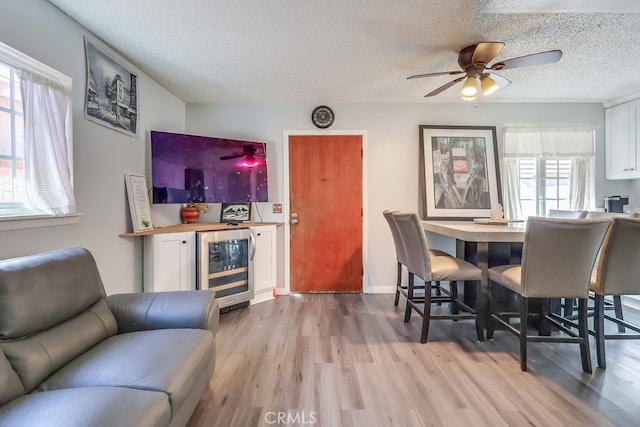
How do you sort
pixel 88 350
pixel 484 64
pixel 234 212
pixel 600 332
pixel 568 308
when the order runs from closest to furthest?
pixel 88 350 → pixel 600 332 → pixel 484 64 → pixel 568 308 → pixel 234 212

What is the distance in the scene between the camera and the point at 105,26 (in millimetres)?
2141

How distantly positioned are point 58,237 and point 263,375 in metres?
1.61

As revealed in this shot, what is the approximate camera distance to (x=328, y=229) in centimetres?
386

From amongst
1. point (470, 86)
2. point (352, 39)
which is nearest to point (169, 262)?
point (352, 39)

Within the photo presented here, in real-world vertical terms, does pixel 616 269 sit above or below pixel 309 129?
below

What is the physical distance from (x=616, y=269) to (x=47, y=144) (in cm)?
377

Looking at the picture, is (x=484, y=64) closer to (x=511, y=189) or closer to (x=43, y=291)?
(x=511, y=189)

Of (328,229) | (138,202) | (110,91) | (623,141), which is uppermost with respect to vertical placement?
(110,91)

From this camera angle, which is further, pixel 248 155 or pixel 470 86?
pixel 248 155

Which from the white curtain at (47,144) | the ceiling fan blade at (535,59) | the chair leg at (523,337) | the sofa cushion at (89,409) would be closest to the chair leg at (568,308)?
the chair leg at (523,337)

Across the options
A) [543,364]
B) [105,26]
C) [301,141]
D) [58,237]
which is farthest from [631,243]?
Answer: [105,26]

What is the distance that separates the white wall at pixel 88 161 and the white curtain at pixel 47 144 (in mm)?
139

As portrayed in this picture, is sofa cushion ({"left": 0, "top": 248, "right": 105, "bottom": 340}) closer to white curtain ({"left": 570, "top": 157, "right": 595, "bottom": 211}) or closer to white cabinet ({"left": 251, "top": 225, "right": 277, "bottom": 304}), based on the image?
white cabinet ({"left": 251, "top": 225, "right": 277, "bottom": 304})

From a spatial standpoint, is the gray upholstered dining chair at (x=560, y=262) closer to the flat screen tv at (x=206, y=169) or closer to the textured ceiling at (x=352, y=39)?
the textured ceiling at (x=352, y=39)
